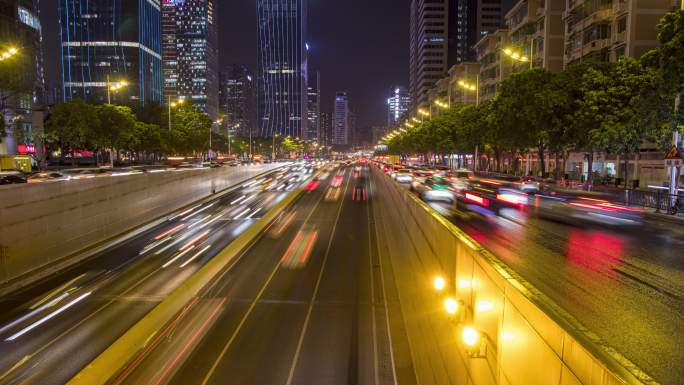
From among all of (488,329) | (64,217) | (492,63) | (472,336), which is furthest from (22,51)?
(488,329)

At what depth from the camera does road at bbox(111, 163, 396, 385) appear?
491 inches

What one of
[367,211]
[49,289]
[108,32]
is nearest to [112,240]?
[49,289]

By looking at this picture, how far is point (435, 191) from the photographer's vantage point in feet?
125

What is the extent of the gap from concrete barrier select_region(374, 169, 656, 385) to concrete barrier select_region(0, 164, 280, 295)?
16.3 m

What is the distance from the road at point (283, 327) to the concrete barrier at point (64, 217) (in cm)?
812

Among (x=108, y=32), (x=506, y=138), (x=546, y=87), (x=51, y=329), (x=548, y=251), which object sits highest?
(x=108, y=32)

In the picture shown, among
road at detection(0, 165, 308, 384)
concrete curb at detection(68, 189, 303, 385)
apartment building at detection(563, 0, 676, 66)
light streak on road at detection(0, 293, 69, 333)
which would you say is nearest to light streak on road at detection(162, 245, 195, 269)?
road at detection(0, 165, 308, 384)

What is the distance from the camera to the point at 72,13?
174 meters

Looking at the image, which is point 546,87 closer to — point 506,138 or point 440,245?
point 506,138

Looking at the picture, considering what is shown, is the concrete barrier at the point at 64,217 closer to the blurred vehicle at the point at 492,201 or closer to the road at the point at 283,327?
the road at the point at 283,327

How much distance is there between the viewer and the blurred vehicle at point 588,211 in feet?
84.5

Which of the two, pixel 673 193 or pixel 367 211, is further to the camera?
pixel 367 211

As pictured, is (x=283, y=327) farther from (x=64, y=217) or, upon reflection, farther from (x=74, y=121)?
(x=74, y=121)

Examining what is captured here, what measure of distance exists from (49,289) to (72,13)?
19405 cm
